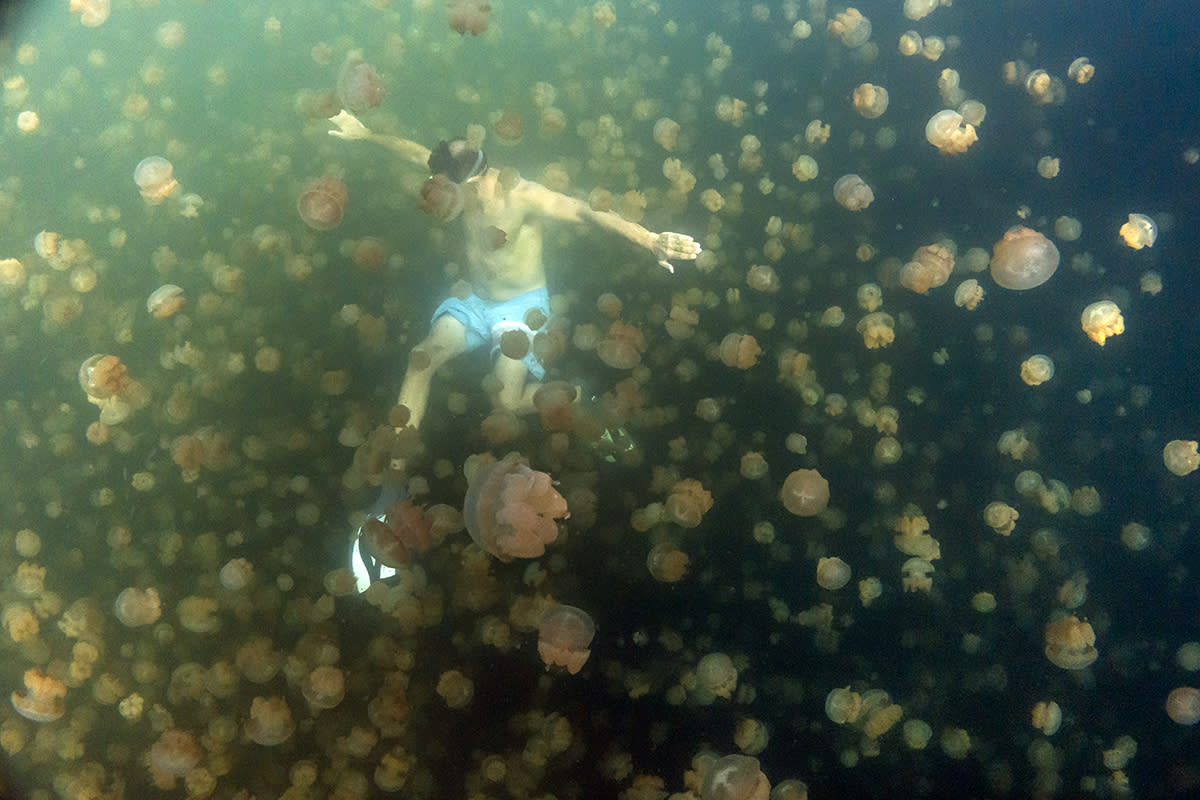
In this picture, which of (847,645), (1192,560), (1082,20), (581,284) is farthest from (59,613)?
(1082,20)

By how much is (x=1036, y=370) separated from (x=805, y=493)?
2060mm

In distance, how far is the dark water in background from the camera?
147 inches

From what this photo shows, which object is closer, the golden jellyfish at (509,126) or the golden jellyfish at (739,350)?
the golden jellyfish at (739,350)

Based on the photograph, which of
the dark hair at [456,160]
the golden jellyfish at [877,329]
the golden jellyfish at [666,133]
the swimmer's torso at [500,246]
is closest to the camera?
the dark hair at [456,160]

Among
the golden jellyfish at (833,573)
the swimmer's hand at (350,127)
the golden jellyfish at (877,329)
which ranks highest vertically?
the swimmer's hand at (350,127)

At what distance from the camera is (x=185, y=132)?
15.5 ft

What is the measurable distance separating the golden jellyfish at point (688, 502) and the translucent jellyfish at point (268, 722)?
2584mm

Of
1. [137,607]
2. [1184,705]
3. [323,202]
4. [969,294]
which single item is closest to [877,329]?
[969,294]

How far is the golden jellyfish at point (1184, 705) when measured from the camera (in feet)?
12.8

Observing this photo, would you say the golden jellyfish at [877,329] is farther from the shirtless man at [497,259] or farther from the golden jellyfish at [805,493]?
the shirtless man at [497,259]

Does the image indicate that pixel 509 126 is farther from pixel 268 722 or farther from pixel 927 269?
pixel 268 722

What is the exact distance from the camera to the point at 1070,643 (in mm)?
3760

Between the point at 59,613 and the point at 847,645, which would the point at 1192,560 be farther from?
the point at 59,613

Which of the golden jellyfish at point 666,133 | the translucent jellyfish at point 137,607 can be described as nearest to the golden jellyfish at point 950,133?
the golden jellyfish at point 666,133
